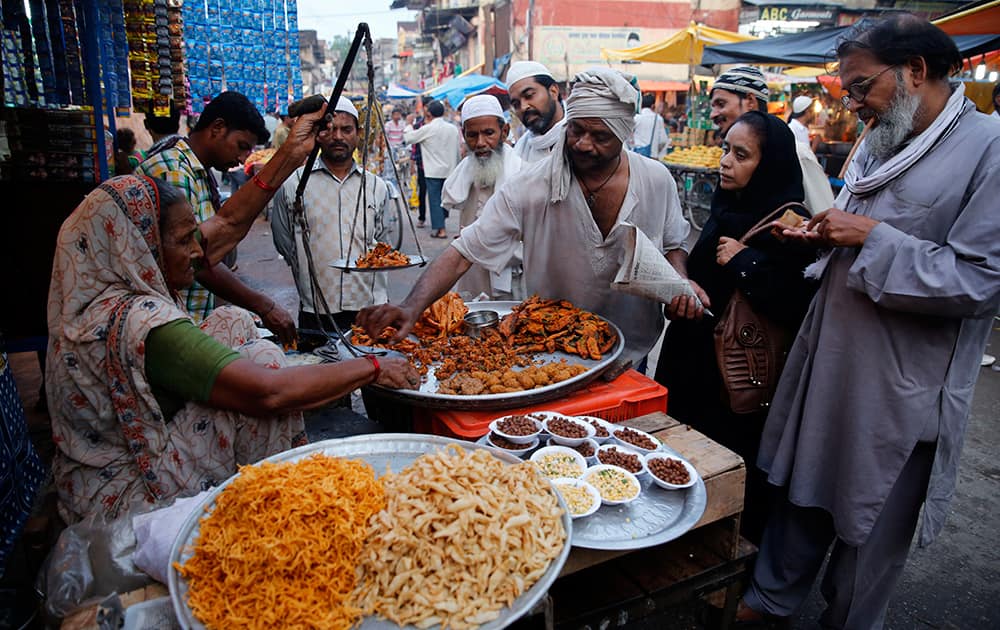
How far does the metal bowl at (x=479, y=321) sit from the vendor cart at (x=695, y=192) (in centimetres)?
883

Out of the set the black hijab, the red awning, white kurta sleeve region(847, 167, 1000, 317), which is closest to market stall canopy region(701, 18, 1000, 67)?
the black hijab

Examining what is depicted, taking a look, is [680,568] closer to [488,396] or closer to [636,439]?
[636,439]

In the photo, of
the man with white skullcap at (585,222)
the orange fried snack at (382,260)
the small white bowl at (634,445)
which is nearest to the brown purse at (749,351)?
the man with white skullcap at (585,222)

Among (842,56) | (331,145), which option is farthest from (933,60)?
(331,145)

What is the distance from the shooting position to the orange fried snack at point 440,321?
2808 mm

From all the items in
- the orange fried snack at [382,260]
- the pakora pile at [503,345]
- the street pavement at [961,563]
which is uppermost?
the orange fried snack at [382,260]

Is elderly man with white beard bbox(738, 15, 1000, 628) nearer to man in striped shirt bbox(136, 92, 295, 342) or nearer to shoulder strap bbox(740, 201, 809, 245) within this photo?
shoulder strap bbox(740, 201, 809, 245)

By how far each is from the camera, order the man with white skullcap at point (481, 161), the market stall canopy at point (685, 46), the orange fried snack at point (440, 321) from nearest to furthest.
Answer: the orange fried snack at point (440, 321)
the man with white skullcap at point (481, 161)
the market stall canopy at point (685, 46)

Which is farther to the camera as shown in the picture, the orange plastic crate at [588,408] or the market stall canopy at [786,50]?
the market stall canopy at [786,50]

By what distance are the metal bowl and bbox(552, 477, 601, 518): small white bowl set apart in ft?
3.74

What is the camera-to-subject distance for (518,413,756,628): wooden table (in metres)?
1.98

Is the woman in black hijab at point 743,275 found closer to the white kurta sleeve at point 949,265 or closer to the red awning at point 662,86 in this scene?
the white kurta sleeve at point 949,265

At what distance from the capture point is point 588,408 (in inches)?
90.4

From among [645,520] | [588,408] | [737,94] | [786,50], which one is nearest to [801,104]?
[786,50]
